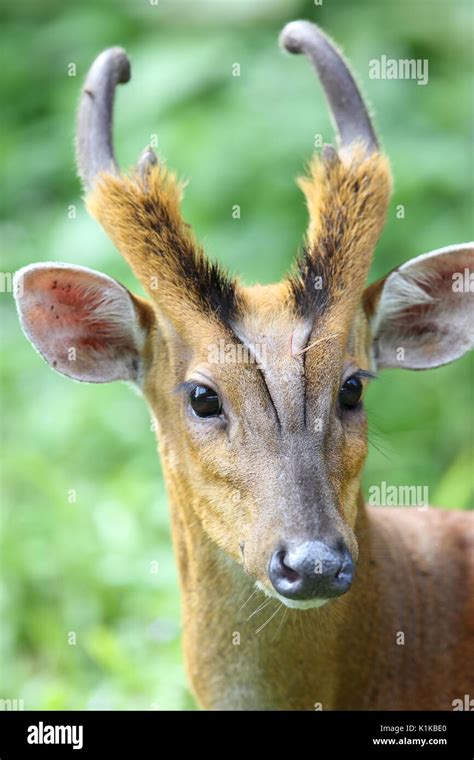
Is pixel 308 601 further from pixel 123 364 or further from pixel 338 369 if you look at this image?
pixel 123 364

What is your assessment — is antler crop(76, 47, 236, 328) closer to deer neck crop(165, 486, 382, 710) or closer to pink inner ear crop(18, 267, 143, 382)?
pink inner ear crop(18, 267, 143, 382)

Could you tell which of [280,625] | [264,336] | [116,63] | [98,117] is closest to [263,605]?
[280,625]

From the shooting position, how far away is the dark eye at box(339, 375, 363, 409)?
4316 mm

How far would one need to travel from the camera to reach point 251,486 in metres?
4.13

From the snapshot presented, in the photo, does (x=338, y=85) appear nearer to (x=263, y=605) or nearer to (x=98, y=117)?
(x=98, y=117)

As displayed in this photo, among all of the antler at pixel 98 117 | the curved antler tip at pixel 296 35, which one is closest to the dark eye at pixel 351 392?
the antler at pixel 98 117

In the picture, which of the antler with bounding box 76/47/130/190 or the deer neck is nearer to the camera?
the deer neck

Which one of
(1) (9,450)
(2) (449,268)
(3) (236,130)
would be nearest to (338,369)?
(2) (449,268)

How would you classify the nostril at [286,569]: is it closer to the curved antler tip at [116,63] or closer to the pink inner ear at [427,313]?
the pink inner ear at [427,313]

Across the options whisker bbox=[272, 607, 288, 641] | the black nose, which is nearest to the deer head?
the black nose

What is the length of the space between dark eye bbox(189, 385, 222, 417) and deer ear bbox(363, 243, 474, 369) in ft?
2.54

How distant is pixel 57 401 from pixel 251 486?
452cm

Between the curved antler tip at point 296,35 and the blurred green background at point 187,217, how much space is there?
103 inches

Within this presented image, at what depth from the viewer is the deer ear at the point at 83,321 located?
4.61m
